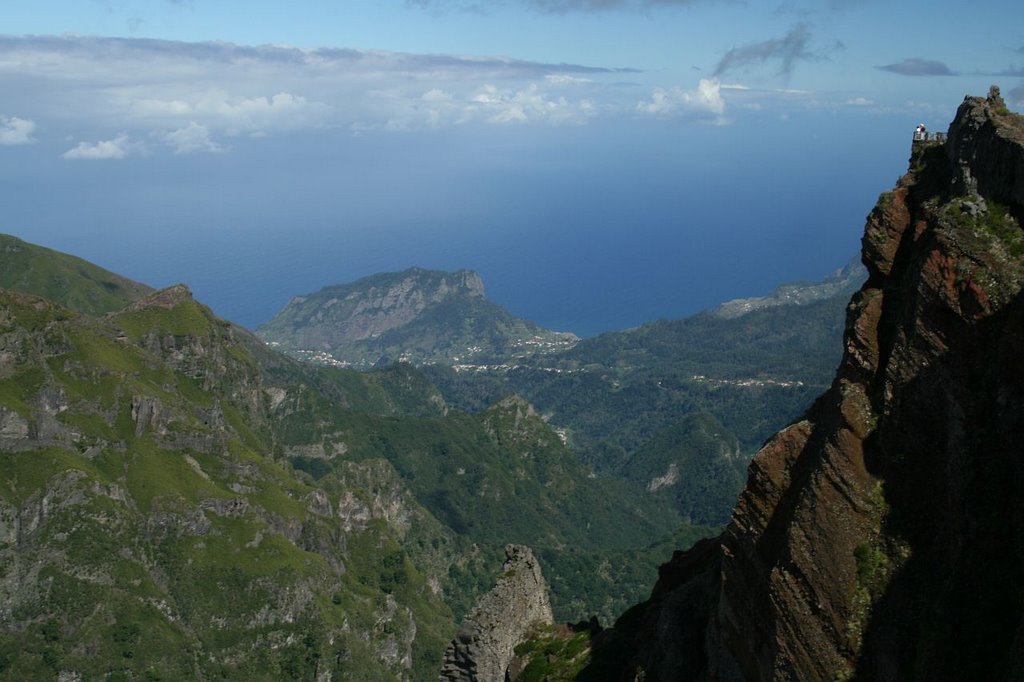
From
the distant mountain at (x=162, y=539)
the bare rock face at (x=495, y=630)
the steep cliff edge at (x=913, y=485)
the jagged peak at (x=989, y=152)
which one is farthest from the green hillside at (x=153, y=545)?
the jagged peak at (x=989, y=152)

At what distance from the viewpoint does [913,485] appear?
22.3 m

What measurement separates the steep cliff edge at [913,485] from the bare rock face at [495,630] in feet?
55.9

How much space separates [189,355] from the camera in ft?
468

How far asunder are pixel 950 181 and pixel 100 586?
299 ft

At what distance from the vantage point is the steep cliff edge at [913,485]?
19.7 metres

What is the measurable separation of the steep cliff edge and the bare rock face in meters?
17.0

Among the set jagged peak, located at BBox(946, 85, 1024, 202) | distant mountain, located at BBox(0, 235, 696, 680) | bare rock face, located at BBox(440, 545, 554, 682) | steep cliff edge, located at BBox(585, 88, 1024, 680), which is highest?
jagged peak, located at BBox(946, 85, 1024, 202)

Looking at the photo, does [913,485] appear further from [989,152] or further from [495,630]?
[495,630]

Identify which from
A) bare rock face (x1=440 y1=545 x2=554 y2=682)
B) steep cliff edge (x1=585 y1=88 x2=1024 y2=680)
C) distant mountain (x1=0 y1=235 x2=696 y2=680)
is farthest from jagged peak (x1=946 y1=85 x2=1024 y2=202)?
distant mountain (x1=0 y1=235 x2=696 y2=680)

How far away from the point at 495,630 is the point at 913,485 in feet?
79.5

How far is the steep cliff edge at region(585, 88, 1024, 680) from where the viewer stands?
19.7 metres

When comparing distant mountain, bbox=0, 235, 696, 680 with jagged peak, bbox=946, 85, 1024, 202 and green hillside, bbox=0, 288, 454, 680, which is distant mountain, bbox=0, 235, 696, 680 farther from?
jagged peak, bbox=946, 85, 1024, 202

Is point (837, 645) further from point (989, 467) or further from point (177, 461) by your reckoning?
point (177, 461)

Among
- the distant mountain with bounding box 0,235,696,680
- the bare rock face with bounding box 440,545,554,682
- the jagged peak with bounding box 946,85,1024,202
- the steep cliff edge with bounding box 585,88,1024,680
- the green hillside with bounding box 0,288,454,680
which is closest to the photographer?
the steep cliff edge with bounding box 585,88,1024,680
